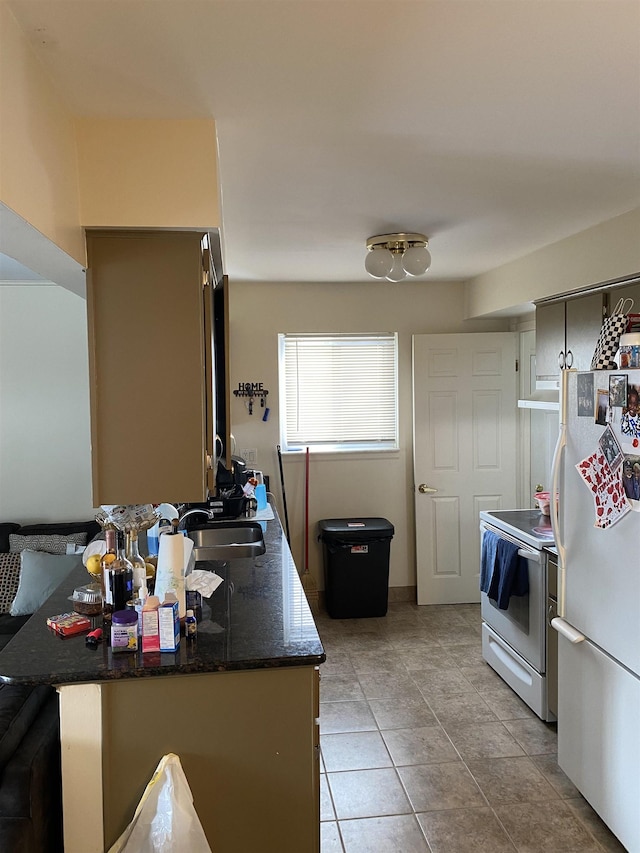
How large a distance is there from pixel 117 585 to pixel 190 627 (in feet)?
0.98

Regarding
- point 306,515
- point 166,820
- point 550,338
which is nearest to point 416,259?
point 550,338

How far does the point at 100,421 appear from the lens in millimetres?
1983

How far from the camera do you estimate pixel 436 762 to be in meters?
2.80

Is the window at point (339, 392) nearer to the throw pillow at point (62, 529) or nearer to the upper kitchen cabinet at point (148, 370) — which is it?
the throw pillow at point (62, 529)

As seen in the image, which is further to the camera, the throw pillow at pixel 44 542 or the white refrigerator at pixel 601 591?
the throw pillow at pixel 44 542

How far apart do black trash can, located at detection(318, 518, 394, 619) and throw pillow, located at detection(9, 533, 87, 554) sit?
1719mm

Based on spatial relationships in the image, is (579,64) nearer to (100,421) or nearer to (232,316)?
(100,421)

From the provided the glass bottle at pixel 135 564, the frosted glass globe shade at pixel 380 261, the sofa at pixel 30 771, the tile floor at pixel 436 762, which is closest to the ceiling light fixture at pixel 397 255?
the frosted glass globe shade at pixel 380 261

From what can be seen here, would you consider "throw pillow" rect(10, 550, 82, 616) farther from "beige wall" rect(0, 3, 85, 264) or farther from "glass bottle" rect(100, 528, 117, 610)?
"beige wall" rect(0, 3, 85, 264)

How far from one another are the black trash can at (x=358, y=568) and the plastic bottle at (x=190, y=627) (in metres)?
2.61

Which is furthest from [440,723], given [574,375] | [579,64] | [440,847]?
[579,64]

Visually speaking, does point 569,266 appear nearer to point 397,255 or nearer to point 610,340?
point 397,255

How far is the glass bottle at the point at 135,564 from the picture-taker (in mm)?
2084

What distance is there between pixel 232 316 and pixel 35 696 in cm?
329
